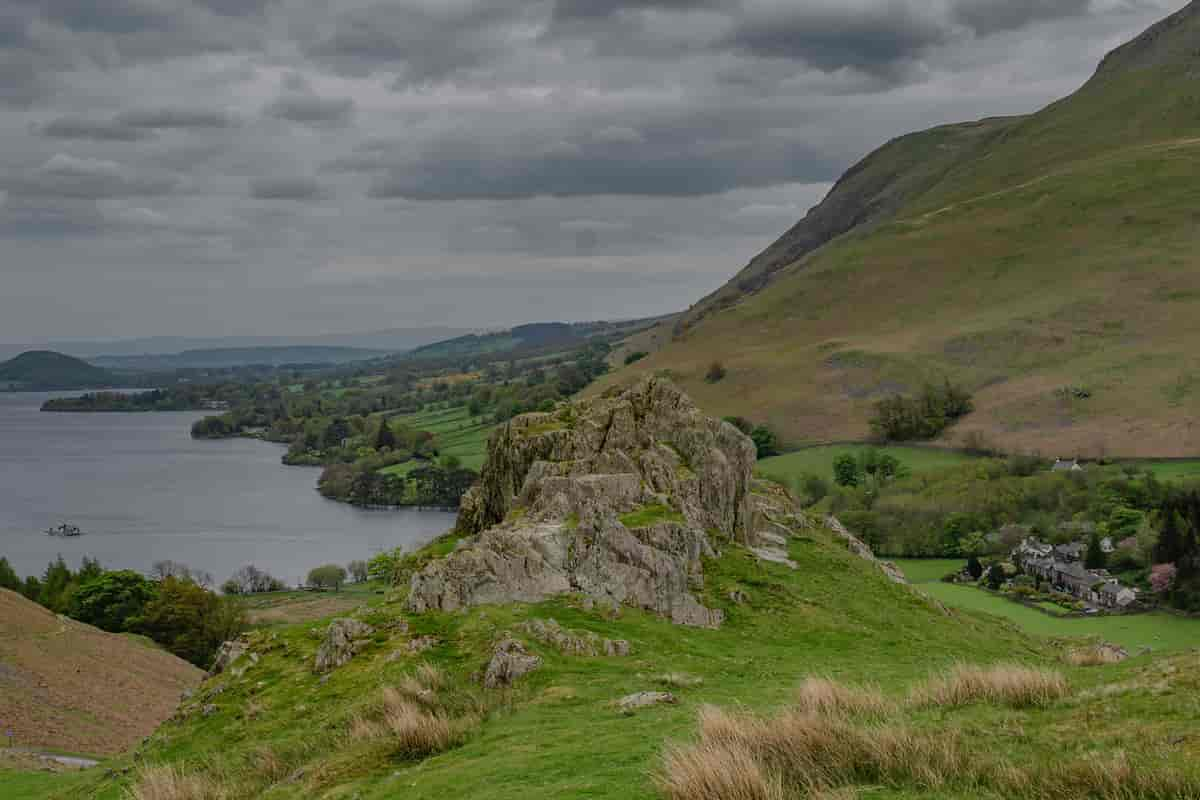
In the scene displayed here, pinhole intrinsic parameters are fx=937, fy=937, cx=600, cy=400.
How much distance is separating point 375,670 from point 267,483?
179m

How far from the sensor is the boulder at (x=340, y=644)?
19875 mm

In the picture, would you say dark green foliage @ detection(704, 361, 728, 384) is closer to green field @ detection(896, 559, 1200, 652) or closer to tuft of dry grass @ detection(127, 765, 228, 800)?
green field @ detection(896, 559, 1200, 652)

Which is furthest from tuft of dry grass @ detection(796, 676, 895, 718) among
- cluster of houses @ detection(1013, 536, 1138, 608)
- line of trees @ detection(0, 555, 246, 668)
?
cluster of houses @ detection(1013, 536, 1138, 608)

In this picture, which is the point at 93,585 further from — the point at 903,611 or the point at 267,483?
the point at 267,483

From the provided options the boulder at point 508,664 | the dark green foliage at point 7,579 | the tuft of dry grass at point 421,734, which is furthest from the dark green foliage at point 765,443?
the tuft of dry grass at point 421,734

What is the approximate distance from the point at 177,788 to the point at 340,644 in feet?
23.3

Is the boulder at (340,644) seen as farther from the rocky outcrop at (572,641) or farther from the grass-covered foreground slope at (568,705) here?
the rocky outcrop at (572,641)

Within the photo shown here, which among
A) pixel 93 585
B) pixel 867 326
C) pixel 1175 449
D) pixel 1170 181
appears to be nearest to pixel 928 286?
pixel 867 326

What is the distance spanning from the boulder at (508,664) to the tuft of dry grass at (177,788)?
5.20 metres

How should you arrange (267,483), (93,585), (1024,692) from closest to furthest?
(1024,692)
(93,585)
(267,483)

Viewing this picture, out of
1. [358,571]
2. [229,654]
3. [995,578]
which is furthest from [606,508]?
[358,571]

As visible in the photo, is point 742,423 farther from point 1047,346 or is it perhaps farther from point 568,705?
point 568,705

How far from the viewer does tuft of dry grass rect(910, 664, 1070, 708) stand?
11453 millimetres

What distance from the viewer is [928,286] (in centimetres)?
19925
